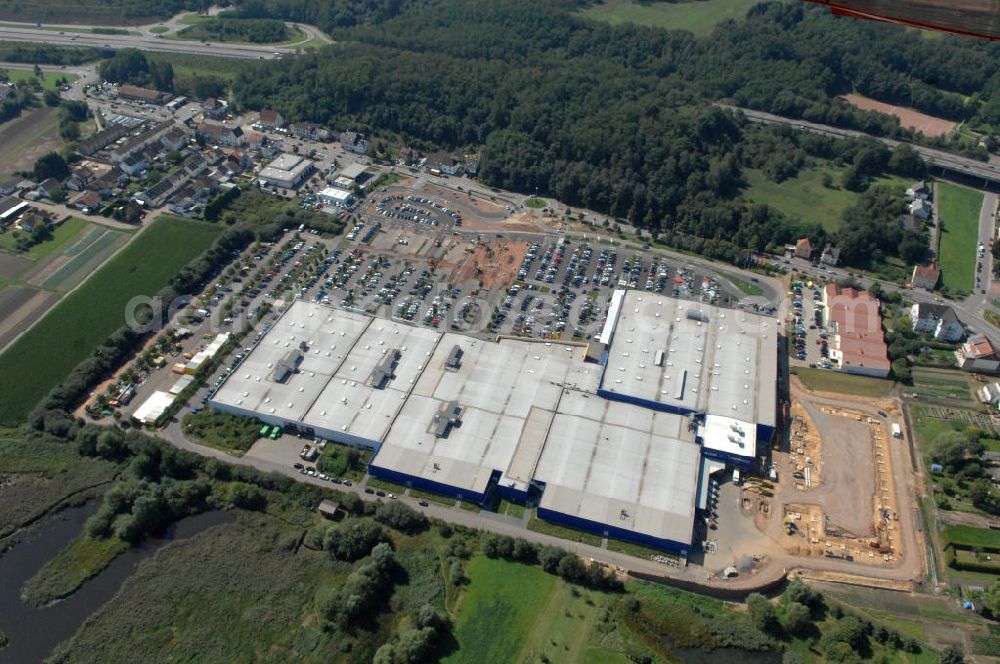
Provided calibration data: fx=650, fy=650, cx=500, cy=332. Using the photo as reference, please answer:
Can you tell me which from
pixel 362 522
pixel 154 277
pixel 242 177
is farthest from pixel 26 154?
pixel 362 522

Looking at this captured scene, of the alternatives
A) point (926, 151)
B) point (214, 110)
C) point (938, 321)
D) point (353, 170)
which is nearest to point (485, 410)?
point (938, 321)

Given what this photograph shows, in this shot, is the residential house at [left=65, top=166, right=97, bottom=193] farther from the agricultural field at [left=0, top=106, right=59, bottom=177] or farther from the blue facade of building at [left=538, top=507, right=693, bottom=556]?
the blue facade of building at [left=538, top=507, right=693, bottom=556]

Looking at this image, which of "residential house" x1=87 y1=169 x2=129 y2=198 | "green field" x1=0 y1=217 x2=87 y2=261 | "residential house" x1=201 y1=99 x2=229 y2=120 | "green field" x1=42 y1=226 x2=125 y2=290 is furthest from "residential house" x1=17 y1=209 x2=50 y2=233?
"residential house" x1=201 y1=99 x2=229 y2=120

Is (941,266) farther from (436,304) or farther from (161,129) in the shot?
(161,129)

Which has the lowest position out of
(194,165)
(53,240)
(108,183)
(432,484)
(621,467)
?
(432,484)

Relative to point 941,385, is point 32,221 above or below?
below

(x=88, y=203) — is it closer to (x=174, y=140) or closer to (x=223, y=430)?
(x=174, y=140)

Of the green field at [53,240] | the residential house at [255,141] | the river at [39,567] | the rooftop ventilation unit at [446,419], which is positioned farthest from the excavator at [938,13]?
the residential house at [255,141]
